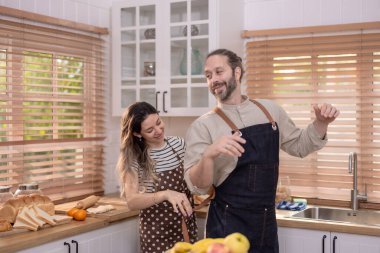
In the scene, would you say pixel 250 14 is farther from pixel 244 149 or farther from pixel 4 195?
pixel 4 195

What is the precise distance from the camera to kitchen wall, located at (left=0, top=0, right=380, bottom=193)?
3461 mm

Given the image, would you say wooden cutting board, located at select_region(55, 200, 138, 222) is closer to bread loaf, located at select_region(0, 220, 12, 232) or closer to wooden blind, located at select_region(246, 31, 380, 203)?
bread loaf, located at select_region(0, 220, 12, 232)

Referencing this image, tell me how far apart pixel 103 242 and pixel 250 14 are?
1868 mm

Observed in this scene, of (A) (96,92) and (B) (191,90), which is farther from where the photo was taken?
(A) (96,92)

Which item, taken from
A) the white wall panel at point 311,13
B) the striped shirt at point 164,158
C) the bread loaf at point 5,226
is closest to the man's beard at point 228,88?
the striped shirt at point 164,158

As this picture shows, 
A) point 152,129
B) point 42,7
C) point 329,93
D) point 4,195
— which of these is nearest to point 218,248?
point 152,129

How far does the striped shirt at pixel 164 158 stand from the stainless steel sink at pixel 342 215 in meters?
0.84

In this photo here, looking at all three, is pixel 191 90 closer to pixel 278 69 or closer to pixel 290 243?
pixel 278 69

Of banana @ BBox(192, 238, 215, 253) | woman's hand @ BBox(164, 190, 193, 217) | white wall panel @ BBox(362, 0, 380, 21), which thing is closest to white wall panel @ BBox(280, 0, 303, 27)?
white wall panel @ BBox(362, 0, 380, 21)

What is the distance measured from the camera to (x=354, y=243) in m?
2.88

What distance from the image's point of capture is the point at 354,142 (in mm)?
3484

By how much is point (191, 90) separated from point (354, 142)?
1.11 metres

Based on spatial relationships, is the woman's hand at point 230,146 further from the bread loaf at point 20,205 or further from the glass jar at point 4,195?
the glass jar at point 4,195

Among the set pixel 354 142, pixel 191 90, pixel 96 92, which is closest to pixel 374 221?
pixel 354 142
